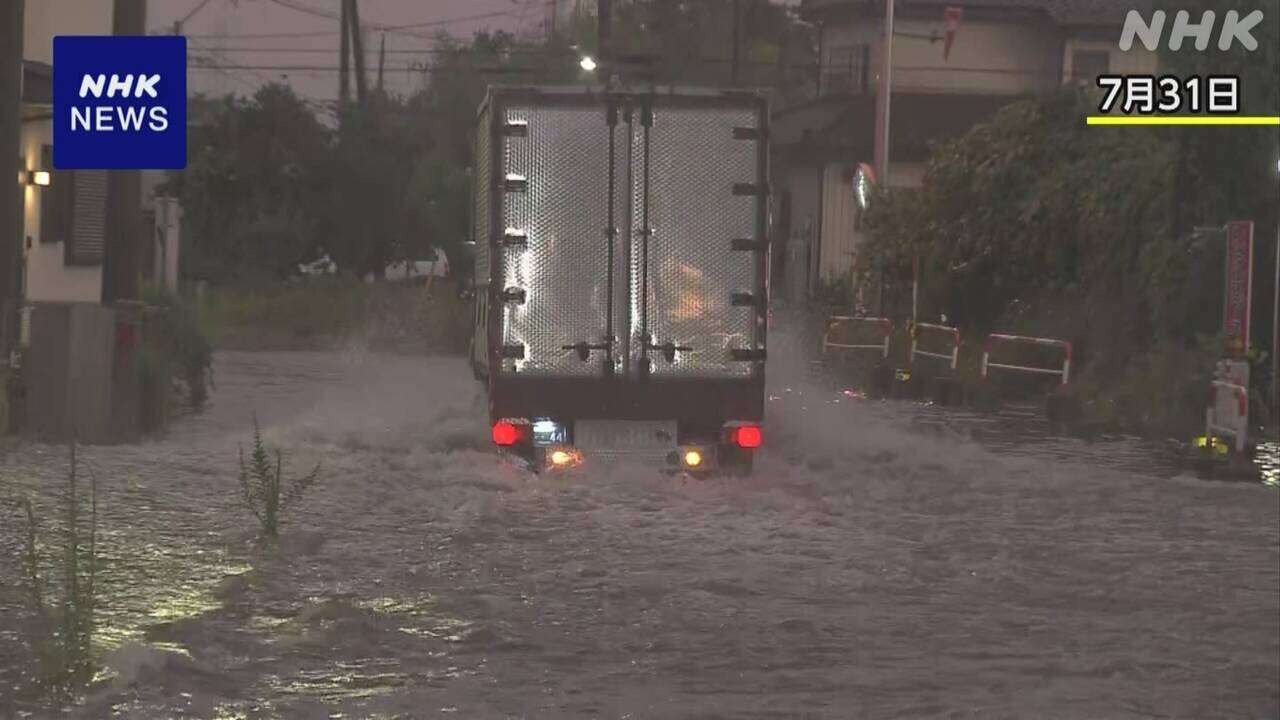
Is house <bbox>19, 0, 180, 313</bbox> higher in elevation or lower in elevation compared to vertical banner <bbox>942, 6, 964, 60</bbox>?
lower

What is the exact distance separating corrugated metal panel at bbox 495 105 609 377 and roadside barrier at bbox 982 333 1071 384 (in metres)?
12.6

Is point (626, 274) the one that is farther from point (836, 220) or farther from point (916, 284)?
point (836, 220)

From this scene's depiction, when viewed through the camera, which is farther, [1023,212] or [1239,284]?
[1023,212]

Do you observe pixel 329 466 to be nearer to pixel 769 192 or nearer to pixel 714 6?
pixel 769 192

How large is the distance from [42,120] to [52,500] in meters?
18.5

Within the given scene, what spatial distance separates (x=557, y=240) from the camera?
621 inches

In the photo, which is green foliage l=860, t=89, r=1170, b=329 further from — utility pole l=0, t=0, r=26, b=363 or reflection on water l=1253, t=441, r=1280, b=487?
utility pole l=0, t=0, r=26, b=363

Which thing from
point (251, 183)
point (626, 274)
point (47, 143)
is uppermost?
point (251, 183)

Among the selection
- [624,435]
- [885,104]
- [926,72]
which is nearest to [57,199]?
[885,104]

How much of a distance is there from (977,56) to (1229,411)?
135 feet

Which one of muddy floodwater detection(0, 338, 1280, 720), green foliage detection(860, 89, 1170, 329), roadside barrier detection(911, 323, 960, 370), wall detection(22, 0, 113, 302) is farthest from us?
wall detection(22, 0, 113, 302)

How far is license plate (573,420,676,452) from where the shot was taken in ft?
51.8

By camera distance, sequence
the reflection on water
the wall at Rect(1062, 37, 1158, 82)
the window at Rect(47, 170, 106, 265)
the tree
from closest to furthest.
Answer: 1. the reflection on water
2. the window at Rect(47, 170, 106, 265)
3. the tree
4. the wall at Rect(1062, 37, 1158, 82)

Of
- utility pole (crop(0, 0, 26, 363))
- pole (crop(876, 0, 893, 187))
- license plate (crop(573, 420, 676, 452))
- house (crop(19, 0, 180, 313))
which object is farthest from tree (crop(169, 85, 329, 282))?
license plate (crop(573, 420, 676, 452))
